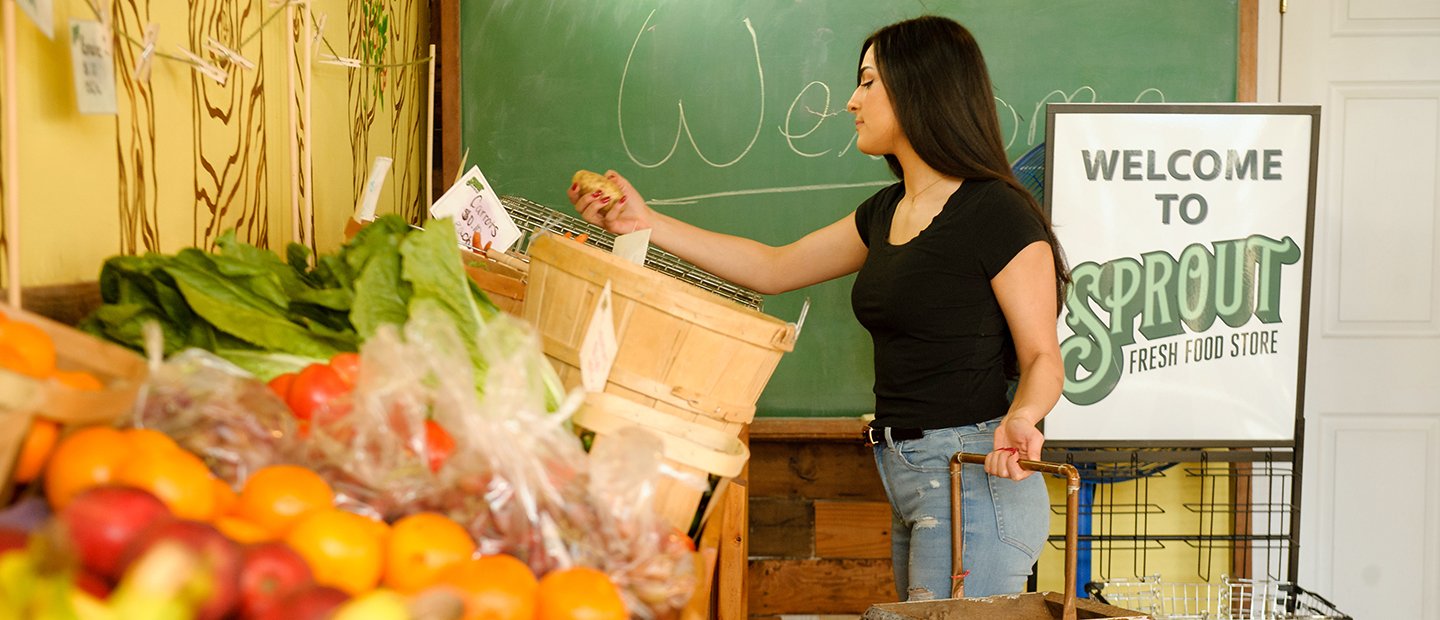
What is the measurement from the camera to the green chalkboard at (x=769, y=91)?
8.99ft

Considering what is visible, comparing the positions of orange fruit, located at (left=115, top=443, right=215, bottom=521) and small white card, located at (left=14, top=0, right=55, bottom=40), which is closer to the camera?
orange fruit, located at (left=115, top=443, right=215, bottom=521)

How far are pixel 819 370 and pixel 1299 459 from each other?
3.65ft

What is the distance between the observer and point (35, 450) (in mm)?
652

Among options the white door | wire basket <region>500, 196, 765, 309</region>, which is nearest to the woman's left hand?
wire basket <region>500, 196, 765, 309</region>

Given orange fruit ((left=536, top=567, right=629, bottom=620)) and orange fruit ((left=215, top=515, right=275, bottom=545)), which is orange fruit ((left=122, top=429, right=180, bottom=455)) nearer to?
orange fruit ((left=215, top=515, right=275, bottom=545))

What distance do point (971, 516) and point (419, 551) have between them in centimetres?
120

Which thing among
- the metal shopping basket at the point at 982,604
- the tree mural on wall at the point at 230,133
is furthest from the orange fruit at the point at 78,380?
the metal shopping basket at the point at 982,604

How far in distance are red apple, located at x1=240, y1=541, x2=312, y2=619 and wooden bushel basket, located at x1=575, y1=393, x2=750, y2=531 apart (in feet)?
1.20

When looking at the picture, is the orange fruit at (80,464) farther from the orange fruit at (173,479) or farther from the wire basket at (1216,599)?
the wire basket at (1216,599)

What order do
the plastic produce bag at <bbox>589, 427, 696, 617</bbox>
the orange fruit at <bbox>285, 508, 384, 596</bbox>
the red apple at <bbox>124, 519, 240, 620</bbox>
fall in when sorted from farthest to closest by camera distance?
the plastic produce bag at <bbox>589, 427, 696, 617</bbox>
the orange fruit at <bbox>285, 508, 384, 596</bbox>
the red apple at <bbox>124, 519, 240, 620</bbox>

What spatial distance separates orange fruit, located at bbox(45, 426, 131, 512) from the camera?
0.64 m

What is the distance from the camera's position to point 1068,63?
2.77 metres

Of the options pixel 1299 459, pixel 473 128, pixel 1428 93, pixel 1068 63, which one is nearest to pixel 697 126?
pixel 473 128

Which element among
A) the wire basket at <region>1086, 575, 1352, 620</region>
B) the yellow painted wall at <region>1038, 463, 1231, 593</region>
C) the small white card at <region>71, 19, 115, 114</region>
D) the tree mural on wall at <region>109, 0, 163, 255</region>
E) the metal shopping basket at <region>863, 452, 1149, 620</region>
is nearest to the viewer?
the small white card at <region>71, 19, 115, 114</region>
